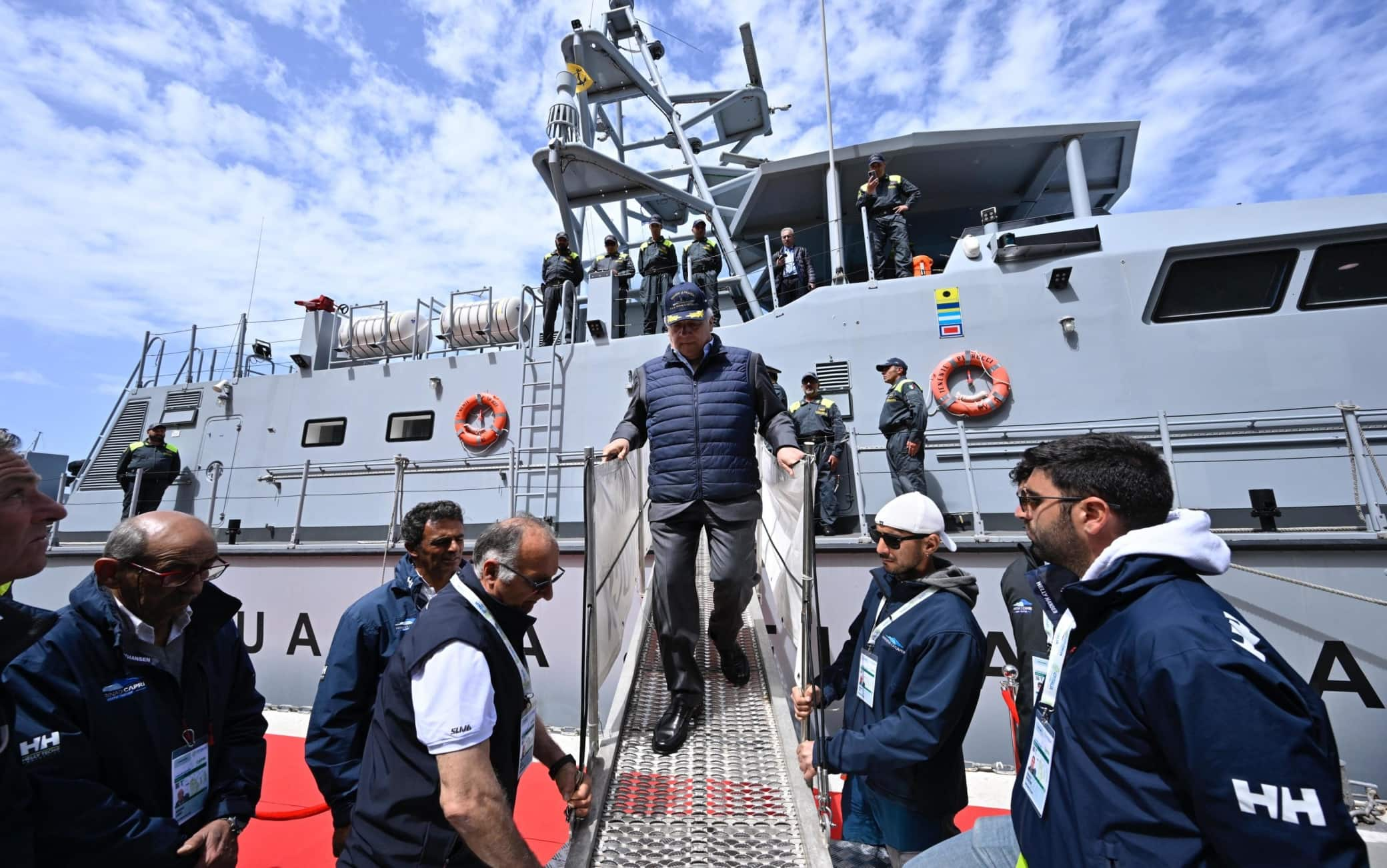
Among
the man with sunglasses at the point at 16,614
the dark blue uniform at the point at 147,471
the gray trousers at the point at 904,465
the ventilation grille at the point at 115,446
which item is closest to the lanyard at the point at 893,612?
the man with sunglasses at the point at 16,614

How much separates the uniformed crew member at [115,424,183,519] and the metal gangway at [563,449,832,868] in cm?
645

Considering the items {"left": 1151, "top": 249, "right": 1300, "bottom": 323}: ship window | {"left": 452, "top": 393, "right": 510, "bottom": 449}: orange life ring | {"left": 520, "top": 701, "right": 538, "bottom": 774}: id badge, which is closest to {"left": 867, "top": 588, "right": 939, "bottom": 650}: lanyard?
{"left": 520, "top": 701, "right": 538, "bottom": 774}: id badge

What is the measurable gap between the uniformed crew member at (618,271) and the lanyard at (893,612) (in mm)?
5314

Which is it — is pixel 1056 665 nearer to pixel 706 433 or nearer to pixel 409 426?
pixel 706 433

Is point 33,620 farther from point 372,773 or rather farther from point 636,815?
point 636,815

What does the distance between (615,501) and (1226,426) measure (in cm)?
488

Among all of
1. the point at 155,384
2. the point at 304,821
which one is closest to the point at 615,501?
the point at 304,821

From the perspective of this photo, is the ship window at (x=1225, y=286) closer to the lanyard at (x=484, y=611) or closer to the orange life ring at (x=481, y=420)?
the lanyard at (x=484, y=611)

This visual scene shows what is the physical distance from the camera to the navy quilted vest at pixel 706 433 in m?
2.57

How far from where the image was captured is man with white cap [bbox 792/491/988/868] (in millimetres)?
1790

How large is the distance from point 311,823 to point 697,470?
120 inches

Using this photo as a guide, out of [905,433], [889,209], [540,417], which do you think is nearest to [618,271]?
[540,417]

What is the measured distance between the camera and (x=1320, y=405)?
14.8ft

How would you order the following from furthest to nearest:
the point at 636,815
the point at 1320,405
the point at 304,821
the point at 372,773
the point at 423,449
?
the point at 423,449 < the point at 1320,405 < the point at 304,821 < the point at 636,815 < the point at 372,773
